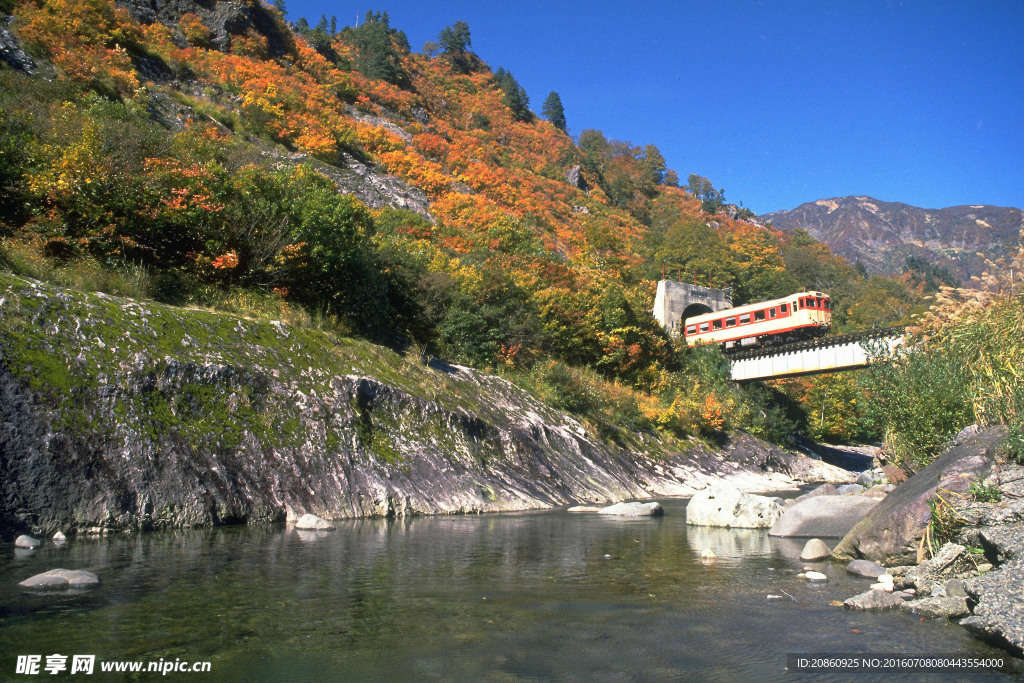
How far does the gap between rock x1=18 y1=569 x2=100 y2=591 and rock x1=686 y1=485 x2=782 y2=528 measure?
13.1m

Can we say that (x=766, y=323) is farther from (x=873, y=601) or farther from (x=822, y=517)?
(x=873, y=601)

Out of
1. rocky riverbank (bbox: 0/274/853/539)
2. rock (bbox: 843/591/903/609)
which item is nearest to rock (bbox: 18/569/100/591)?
rocky riverbank (bbox: 0/274/853/539)

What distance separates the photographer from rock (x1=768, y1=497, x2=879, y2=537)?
45.1 ft

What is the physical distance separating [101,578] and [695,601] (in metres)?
7.32

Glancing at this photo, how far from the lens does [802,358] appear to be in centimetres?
4266

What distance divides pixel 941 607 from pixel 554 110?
140853 millimetres

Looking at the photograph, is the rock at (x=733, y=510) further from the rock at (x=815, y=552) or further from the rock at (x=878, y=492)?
the rock at (x=815, y=552)

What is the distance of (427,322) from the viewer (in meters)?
28.6

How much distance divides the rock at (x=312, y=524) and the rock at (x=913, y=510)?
957 centimetres

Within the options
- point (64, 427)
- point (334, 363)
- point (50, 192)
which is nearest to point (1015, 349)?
point (334, 363)

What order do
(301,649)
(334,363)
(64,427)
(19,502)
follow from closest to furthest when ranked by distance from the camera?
(301,649)
(19,502)
(64,427)
(334,363)

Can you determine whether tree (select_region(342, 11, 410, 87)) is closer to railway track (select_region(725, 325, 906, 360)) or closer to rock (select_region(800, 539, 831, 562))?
railway track (select_region(725, 325, 906, 360))

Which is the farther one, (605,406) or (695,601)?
(605,406)

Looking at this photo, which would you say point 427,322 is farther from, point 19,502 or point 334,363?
point 19,502
